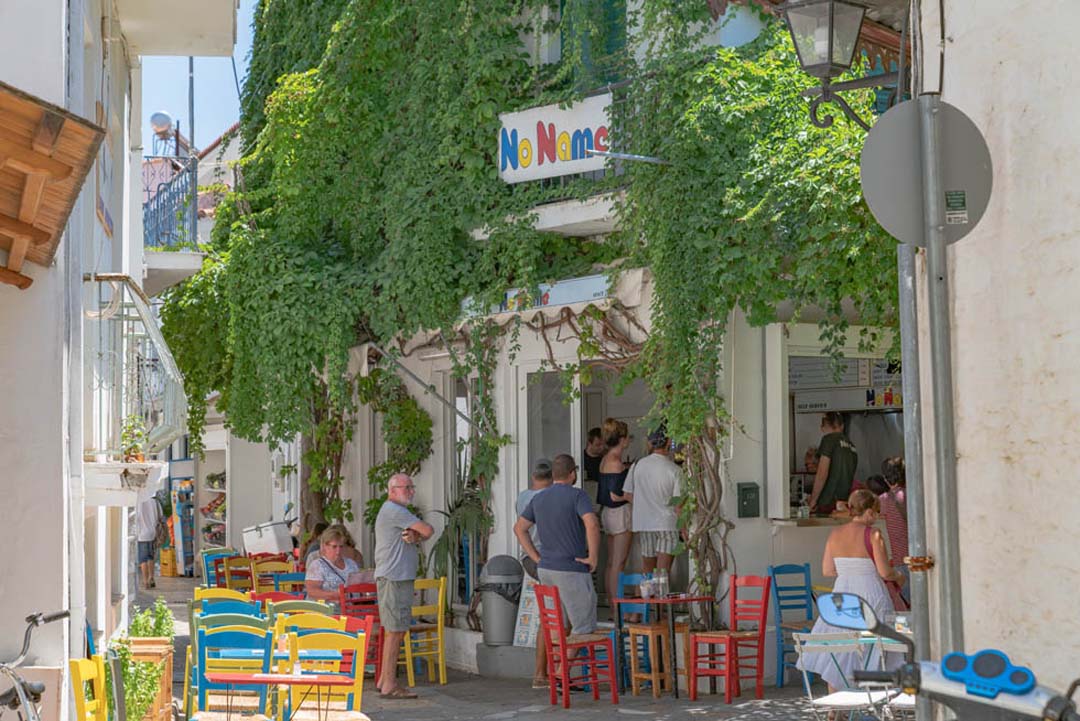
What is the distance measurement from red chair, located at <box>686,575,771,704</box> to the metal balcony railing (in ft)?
27.6

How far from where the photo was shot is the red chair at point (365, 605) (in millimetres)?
13344

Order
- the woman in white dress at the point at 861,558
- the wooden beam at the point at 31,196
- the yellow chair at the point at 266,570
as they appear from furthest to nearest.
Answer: the yellow chair at the point at 266,570 < the woman in white dress at the point at 861,558 < the wooden beam at the point at 31,196

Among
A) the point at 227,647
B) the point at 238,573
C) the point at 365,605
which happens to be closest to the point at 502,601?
the point at 365,605

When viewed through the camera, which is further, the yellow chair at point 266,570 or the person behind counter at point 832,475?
the yellow chair at point 266,570

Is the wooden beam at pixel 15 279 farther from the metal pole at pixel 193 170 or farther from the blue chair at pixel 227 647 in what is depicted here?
the metal pole at pixel 193 170

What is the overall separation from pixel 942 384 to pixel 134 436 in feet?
19.4

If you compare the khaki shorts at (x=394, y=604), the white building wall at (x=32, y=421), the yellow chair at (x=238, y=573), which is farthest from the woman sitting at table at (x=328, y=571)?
the white building wall at (x=32, y=421)

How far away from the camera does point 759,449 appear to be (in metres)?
12.4

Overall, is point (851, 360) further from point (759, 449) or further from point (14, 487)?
point (14, 487)

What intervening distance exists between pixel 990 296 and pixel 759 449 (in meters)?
7.40

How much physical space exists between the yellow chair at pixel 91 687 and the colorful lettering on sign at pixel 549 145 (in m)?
7.06

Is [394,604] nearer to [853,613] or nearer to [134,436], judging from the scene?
[134,436]

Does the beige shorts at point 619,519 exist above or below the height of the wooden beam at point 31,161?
below

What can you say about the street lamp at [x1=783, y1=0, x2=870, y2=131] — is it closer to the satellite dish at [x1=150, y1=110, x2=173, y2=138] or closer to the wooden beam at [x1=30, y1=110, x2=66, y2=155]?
the wooden beam at [x1=30, y1=110, x2=66, y2=155]
